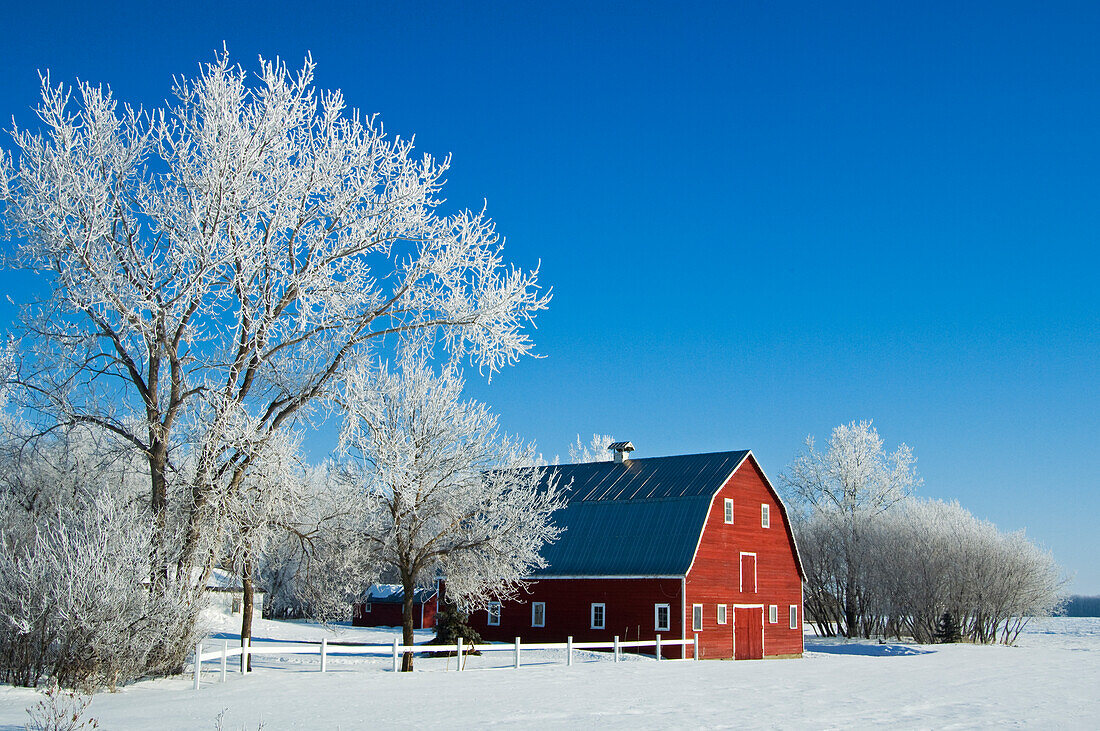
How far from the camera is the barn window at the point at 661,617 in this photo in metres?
34.3

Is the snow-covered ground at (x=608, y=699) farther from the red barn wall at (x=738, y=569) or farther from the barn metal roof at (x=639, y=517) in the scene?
the barn metal roof at (x=639, y=517)

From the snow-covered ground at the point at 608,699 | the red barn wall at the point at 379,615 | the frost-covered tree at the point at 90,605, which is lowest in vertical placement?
the red barn wall at the point at 379,615

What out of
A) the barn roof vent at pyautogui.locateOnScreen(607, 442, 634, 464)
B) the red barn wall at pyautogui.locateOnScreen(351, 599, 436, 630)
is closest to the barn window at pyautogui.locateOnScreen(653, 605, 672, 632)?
the barn roof vent at pyautogui.locateOnScreen(607, 442, 634, 464)

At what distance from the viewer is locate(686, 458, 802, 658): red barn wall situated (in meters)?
35.6

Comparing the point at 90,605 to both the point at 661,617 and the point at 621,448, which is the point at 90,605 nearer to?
the point at 661,617

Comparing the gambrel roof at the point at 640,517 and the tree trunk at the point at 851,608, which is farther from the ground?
the gambrel roof at the point at 640,517

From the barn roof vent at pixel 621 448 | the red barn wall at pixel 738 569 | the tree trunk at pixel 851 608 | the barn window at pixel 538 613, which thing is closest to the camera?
the red barn wall at pixel 738 569

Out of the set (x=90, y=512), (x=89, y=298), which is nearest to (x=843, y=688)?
(x=90, y=512)

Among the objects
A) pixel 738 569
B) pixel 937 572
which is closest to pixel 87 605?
pixel 738 569

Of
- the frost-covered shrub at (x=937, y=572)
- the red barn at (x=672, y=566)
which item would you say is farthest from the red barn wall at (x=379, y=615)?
the frost-covered shrub at (x=937, y=572)

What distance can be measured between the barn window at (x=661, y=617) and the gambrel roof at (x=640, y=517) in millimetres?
1201

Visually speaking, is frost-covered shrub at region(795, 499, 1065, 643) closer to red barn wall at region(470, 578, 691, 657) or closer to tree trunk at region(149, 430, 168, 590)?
red barn wall at region(470, 578, 691, 657)

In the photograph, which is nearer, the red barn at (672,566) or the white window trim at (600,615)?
the red barn at (672,566)

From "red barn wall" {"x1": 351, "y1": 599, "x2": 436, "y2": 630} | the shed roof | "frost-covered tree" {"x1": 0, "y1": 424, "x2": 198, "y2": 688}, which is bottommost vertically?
"red barn wall" {"x1": 351, "y1": 599, "x2": 436, "y2": 630}
